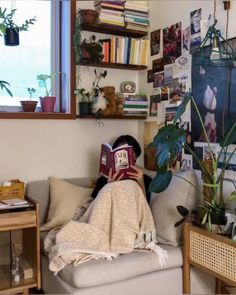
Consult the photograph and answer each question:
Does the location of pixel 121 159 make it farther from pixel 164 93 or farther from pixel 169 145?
pixel 164 93

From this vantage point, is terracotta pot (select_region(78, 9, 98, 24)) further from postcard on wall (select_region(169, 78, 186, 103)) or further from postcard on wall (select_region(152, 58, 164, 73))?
postcard on wall (select_region(169, 78, 186, 103))

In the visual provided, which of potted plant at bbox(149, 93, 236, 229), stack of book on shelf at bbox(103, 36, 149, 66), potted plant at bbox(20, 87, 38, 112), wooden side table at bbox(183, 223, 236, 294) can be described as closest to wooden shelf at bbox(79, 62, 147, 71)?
stack of book on shelf at bbox(103, 36, 149, 66)

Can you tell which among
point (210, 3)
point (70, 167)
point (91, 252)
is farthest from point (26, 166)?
point (210, 3)

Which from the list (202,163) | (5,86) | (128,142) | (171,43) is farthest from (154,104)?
(5,86)

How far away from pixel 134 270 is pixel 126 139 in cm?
117

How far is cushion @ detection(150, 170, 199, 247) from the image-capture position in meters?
2.14

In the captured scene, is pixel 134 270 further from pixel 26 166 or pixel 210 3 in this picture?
pixel 210 3

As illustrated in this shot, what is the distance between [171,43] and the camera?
2.66 metres

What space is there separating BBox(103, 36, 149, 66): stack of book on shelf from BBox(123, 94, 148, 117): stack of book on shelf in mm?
285

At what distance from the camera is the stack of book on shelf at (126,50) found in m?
2.83

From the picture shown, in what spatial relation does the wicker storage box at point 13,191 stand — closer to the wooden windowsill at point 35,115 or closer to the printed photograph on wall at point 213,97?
the wooden windowsill at point 35,115

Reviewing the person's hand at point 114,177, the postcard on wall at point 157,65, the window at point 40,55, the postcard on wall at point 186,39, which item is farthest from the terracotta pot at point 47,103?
the postcard on wall at point 186,39

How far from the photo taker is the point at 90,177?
2.92 meters

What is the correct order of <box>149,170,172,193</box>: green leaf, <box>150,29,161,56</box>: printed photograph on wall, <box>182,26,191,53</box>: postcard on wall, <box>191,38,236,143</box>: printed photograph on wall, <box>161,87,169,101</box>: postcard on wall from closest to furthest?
<box>149,170,172,193</box>: green leaf → <box>191,38,236,143</box>: printed photograph on wall → <box>182,26,191,53</box>: postcard on wall → <box>161,87,169,101</box>: postcard on wall → <box>150,29,161,56</box>: printed photograph on wall
